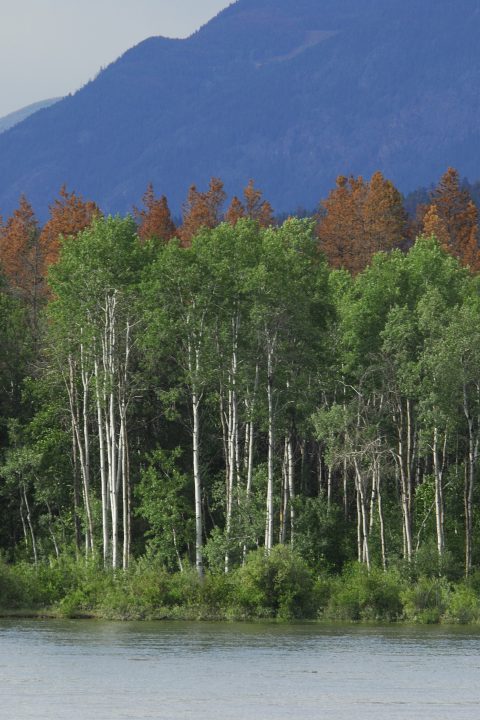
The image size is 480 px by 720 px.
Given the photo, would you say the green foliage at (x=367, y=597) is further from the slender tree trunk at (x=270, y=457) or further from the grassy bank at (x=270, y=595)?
the slender tree trunk at (x=270, y=457)

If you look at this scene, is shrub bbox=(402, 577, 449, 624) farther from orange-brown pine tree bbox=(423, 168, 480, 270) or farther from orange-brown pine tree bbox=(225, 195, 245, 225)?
orange-brown pine tree bbox=(225, 195, 245, 225)

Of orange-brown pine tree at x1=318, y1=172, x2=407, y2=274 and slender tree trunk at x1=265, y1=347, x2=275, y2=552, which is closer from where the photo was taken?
slender tree trunk at x1=265, y1=347, x2=275, y2=552

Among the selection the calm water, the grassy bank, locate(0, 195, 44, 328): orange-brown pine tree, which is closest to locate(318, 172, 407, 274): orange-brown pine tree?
locate(0, 195, 44, 328): orange-brown pine tree

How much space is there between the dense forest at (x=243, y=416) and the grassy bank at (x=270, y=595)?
0.18 metres

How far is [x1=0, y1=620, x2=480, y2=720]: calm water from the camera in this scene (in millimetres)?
32250

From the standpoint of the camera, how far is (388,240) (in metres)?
105

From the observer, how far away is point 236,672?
39.8m

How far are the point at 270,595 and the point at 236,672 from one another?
1842 centimetres

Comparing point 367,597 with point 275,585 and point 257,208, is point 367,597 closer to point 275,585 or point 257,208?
point 275,585

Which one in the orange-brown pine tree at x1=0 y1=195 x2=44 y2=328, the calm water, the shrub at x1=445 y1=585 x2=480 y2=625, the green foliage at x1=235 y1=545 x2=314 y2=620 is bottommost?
the calm water

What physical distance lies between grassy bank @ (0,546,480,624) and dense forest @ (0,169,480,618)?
0.18 meters

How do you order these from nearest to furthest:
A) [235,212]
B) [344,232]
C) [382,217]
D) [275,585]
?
[275,585] < [382,217] < [344,232] < [235,212]

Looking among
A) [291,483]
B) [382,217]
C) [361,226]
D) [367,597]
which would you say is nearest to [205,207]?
[361,226]

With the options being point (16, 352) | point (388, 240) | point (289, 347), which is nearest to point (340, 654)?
point (289, 347)
